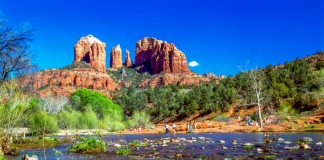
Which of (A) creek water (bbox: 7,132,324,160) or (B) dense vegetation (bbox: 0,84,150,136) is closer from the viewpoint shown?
(A) creek water (bbox: 7,132,324,160)

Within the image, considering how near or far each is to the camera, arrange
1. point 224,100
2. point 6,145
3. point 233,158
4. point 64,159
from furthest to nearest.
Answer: point 224,100, point 6,145, point 64,159, point 233,158

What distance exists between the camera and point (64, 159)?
55.3 ft

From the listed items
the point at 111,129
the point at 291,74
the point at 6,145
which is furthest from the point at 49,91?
the point at 6,145

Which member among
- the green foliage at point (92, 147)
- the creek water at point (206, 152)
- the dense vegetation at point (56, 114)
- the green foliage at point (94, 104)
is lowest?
the creek water at point (206, 152)

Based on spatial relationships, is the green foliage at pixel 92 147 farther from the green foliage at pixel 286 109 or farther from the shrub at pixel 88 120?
the shrub at pixel 88 120

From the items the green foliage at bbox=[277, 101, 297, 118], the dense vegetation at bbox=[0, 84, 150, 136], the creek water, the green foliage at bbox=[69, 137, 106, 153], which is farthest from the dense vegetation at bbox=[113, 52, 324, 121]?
the green foliage at bbox=[69, 137, 106, 153]

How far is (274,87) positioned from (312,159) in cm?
6623

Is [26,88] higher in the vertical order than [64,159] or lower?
higher

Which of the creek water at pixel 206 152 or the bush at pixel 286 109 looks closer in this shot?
the creek water at pixel 206 152

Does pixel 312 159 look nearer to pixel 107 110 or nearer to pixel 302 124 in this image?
pixel 302 124

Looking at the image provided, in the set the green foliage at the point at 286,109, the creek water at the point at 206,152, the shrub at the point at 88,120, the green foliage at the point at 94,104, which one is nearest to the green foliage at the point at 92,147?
the creek water at the point at 206,152

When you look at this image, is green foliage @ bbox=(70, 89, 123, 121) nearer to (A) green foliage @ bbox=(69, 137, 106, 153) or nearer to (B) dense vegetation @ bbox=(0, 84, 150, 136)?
(B) dense vegetation @ bbox=(0, 84, 150, 136)

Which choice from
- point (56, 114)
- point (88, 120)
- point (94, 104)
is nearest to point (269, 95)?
point (88, 120)

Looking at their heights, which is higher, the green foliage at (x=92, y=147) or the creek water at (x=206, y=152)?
the green foliage at (x=92, y=147)
